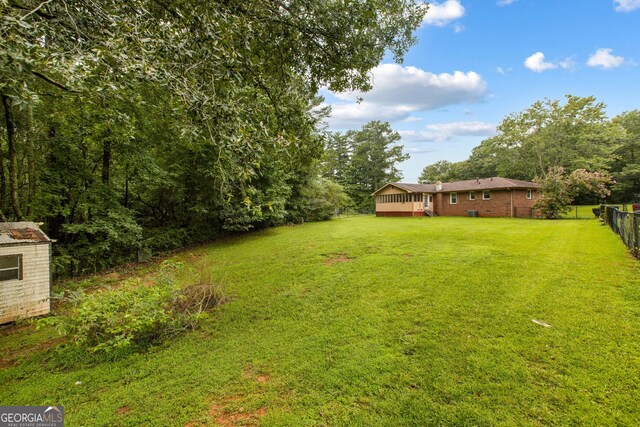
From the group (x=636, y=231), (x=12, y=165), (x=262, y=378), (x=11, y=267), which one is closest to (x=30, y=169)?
(x=12, y=165)

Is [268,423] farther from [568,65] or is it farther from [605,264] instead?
[568,65]

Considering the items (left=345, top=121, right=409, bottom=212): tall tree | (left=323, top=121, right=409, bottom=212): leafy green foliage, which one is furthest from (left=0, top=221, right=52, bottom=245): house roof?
(left=345, top=121, right=409, bottom=212): tall tree

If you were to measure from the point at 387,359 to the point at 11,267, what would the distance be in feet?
25.3

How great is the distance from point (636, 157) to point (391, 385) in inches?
1735

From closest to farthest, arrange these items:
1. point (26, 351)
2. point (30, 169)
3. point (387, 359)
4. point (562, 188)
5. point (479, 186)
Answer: point (387, 359) < point (26, 351) < point (30, 169) < point (562, 188) < point (479, 186)

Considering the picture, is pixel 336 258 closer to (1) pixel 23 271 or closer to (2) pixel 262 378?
(2) pixel 262 378

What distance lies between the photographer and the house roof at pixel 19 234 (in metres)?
5.76

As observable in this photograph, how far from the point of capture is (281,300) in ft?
18.5

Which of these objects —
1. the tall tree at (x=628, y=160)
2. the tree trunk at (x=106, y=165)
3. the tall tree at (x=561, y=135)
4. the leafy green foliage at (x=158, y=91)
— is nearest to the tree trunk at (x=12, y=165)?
the leafy green foliage at (x=158, y=91)

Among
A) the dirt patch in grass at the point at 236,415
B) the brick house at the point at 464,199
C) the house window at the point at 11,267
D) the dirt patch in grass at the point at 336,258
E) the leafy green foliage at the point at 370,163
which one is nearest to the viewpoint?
the dirt patch in grass at the point at 236,415

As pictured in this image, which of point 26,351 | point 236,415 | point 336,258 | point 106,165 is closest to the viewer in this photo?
point 236,415

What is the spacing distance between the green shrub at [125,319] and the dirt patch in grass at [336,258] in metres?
3.83

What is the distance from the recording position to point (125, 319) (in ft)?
13.7

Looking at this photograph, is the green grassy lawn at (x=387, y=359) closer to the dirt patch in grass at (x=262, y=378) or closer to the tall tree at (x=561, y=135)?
the dirt patch in grass at (x=262, y=378)
